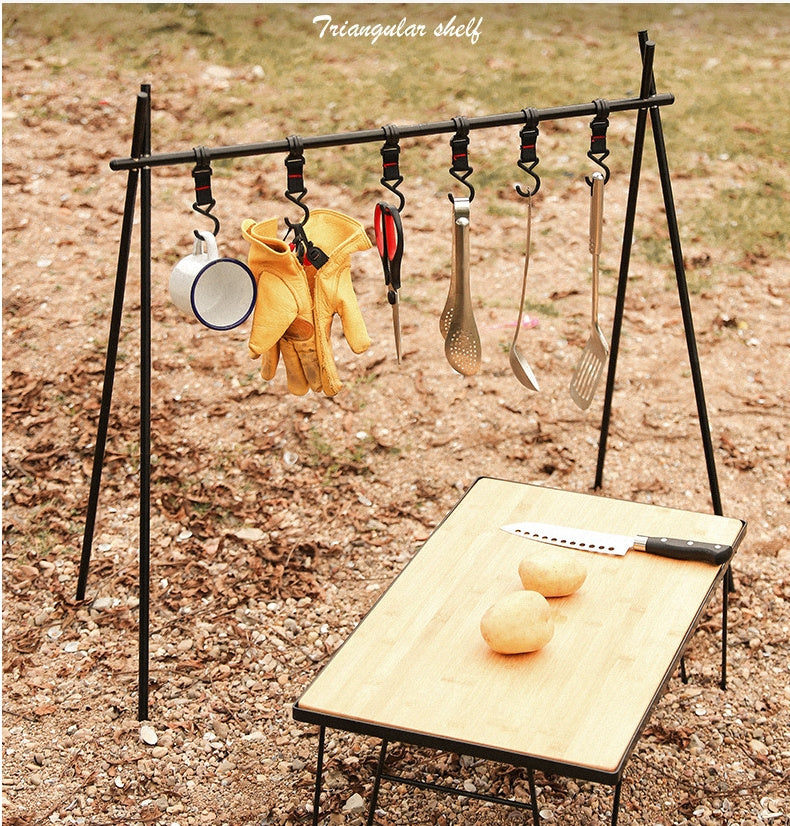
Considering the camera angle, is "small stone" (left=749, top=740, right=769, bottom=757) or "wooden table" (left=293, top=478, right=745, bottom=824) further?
"small stone" (left=749, top=740, right=769, bottom=757)

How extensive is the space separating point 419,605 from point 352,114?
4.00 meters

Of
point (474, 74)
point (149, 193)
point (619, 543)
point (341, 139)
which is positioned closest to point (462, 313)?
point (341, 139)

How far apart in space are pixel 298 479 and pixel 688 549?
1568mm

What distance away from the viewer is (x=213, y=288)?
2336 mm

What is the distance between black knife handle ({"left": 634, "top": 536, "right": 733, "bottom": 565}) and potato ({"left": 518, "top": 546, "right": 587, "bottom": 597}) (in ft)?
0.69

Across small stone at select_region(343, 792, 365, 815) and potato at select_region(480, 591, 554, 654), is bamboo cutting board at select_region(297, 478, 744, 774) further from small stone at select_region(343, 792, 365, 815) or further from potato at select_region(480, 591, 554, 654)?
small stone at select_region(343, 792, 365, 815)

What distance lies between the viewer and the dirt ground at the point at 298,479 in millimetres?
2609

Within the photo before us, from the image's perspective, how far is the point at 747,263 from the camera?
4.73 meters

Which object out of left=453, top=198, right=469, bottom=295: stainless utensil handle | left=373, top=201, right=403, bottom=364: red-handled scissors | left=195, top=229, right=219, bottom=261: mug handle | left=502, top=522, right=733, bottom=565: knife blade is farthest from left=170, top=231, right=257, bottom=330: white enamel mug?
left=502, top=522, right=733, bottom=565: knife blade

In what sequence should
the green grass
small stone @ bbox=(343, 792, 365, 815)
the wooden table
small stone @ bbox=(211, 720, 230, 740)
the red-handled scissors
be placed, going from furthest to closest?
the green grass
small stone @ bbox=(211, 720, 230, 740)
small stone @ bbox=(343, 792, 365, 815)
the red-handled scissors
the wooden table

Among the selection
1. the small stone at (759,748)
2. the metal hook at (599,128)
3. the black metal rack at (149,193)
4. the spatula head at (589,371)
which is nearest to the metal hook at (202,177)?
the black metal rack at (149,193)

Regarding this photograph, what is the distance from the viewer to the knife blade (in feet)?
7.80

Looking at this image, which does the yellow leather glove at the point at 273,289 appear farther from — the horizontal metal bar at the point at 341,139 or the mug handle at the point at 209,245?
the horizontal metal bar at the point at 341,139

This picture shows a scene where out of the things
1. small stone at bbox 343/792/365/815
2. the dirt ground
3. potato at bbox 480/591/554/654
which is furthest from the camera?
the dirt ground
